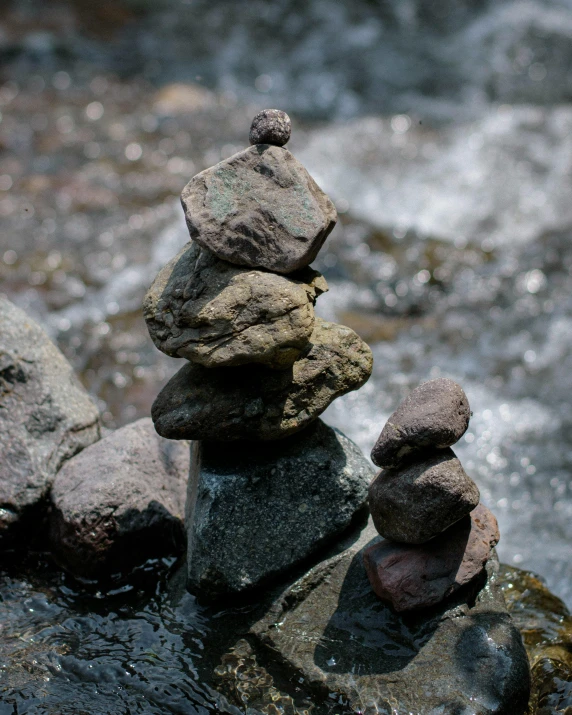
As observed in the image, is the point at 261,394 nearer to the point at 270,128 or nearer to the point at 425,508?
the point at 425,508

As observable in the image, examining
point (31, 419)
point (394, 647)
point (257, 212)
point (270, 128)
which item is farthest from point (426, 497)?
point (31, 419)

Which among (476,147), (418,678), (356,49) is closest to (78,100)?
(356,49)

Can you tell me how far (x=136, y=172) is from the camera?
34.6ft

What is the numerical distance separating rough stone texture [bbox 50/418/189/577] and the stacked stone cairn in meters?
0.33

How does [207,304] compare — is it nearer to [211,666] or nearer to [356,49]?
[211,666]

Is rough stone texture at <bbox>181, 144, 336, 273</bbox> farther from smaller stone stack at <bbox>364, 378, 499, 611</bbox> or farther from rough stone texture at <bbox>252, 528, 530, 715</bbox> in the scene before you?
rough stone texture at <bbox>252, 528, 530, 715</bbox>

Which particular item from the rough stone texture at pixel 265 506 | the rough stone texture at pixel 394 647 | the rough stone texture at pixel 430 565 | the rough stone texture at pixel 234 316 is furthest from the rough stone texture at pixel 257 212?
the rough stone texture at pixel 394 647

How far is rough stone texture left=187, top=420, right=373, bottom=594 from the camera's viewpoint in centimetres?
405

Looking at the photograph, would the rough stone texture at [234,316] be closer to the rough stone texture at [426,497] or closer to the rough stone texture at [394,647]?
the rough stone texture at [426,497]

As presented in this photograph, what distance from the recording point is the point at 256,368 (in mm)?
3963

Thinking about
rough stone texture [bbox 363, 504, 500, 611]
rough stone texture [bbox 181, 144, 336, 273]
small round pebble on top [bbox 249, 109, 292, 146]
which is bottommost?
rough stone texture [bbox 363, 504, 500, 611]

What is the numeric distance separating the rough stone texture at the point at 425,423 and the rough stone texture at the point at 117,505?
1511 millimetres

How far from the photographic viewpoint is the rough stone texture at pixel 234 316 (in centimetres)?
363

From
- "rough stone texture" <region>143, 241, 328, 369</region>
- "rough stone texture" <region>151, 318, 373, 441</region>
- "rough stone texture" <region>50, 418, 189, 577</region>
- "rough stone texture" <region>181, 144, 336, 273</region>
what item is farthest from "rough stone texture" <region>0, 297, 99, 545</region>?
"rough stone texture" <region>181, 144, 336, 273</region>
